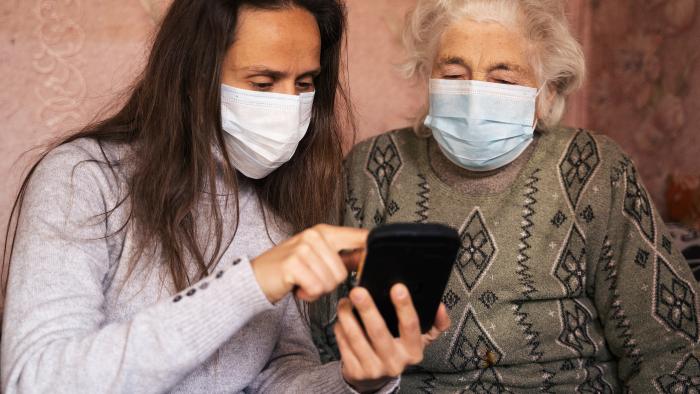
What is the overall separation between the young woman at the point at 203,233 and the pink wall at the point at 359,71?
1.74 ft

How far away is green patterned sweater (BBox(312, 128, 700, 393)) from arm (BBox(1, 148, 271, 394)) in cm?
70

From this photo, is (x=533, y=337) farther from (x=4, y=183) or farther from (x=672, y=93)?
(x=4, y=183)

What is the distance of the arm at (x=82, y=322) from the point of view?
86cm

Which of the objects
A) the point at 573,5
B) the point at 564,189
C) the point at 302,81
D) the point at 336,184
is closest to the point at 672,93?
the point at 573,5

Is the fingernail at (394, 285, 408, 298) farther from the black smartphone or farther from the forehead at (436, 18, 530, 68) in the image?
the forehead at (436, 18, 530, 68)

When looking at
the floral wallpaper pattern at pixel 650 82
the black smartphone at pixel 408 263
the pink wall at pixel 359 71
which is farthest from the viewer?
the floral wallpaper pattern at pixel 650 82

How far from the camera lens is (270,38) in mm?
1216

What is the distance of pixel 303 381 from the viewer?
119 centimetres

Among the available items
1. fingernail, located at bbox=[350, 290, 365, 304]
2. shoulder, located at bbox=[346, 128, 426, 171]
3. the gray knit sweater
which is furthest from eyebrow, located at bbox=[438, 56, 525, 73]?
fingernail, located at bbox=[350, 290, 365, 304]

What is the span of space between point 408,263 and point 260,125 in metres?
0.46

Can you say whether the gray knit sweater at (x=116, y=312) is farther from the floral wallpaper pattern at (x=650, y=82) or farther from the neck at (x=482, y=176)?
the floral wallpaper pattern at (x=650, y=82)

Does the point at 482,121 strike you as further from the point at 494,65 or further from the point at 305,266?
the point at 305,266

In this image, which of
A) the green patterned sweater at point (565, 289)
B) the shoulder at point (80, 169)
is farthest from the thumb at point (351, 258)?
the green patterned sweater at point (565, 289)

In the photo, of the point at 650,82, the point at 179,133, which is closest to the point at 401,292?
the point at 179,133
